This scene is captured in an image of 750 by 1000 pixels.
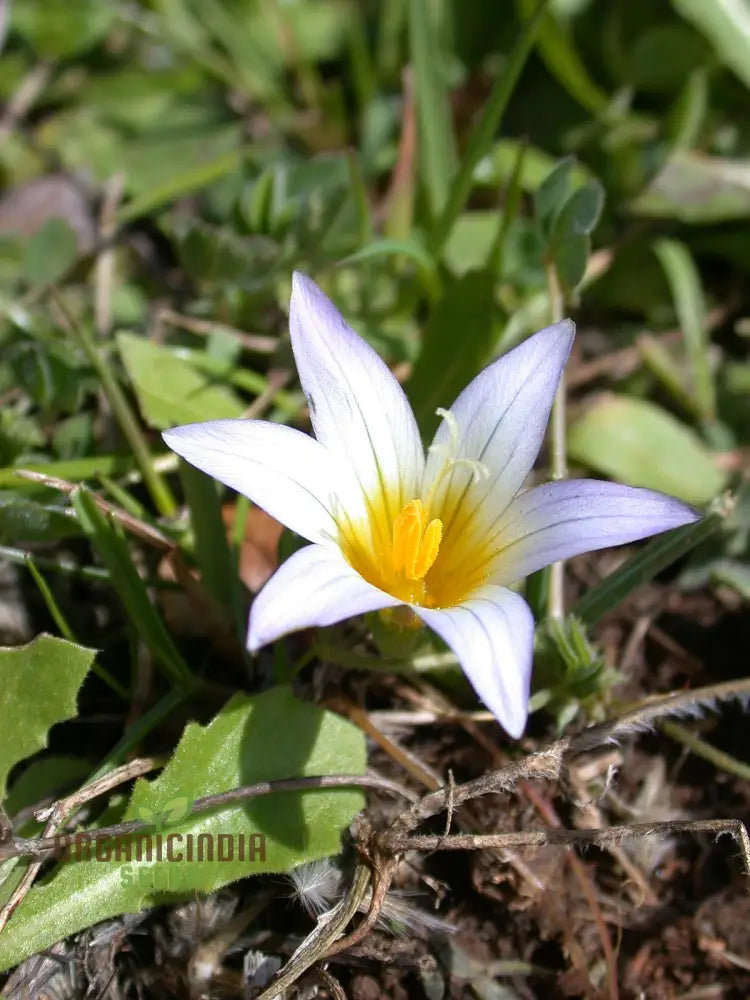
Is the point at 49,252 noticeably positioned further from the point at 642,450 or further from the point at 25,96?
the point at 642,450

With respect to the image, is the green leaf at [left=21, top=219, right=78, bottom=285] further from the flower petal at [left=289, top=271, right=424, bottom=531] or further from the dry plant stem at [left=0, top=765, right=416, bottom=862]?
the dry plant stem at [left=0, top=765, right=416, bottom=862]

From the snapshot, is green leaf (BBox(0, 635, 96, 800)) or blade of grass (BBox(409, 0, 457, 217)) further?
blade of grass (BBox(409, 0, 457, 217))

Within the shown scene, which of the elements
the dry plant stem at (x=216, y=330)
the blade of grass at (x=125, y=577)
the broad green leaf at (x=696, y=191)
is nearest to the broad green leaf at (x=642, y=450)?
the broad green leaf at (x=696, y=191)

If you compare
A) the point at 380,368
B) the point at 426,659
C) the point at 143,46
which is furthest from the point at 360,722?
the point at 143,46

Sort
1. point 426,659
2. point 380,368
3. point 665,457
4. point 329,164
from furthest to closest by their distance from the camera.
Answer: point 329,164 → point 665,457 → point 426,659 → point 380,368

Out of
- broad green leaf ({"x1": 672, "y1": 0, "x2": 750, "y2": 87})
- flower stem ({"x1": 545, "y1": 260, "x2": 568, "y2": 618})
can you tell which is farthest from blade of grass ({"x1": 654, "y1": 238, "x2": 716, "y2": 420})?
flower stem ({"x1": 545, "y1": 260, "x2": 568, "y2": 618})

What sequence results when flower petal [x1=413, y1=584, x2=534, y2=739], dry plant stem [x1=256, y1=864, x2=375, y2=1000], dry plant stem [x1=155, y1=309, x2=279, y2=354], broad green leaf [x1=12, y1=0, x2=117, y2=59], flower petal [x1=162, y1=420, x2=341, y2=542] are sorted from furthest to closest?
broad green leaf [x1=12, y1=0, x2=117, y2=59] < dry plant stem [x1=155, y1=309, x2=279, y2=354] < dry plant stem [x1=256, y1=864, x2=375, y2=1000] < flower petal [x1=162, y1=420, x2=341, y2=542] < flower petal [x1=413, y1=584, x2=534, y2=739]

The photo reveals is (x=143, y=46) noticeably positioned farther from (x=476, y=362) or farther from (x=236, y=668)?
(x=236, y=668)
